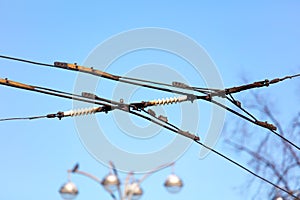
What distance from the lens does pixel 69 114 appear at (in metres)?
7.61

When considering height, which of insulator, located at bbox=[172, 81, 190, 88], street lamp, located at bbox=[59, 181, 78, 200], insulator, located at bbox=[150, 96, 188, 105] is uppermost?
insulator, located at bbox=[172, 81, 190, 88]

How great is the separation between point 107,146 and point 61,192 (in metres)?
1.01

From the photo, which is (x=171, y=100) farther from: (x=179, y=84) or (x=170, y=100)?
(x=179, y=84)

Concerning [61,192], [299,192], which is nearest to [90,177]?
[61,192]

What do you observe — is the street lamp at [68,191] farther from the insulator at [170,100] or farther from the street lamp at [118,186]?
the insulator at [170,100]

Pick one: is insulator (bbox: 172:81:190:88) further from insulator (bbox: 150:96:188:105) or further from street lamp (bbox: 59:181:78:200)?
street lamp (bbox: 59:181:78:200)

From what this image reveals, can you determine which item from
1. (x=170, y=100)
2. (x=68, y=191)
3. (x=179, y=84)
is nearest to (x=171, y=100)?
(x=170, y=100)

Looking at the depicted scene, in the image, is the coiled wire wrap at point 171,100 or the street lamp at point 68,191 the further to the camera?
the coiled wire wrap at point 171,100

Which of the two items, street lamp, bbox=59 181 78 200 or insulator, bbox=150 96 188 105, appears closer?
street lamp, bbox=59 181 78 200

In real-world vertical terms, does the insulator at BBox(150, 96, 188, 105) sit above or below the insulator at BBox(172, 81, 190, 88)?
below

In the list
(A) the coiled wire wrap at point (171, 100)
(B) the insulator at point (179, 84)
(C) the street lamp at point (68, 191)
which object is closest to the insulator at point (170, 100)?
(A) the coiled wire wrap at point (171, 100)

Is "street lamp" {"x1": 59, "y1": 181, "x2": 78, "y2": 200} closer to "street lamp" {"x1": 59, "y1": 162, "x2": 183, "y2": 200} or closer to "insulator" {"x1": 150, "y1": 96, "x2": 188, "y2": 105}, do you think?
Result: "street lamp" {"x1": 59, "y1": 162, "x2": 183, "y2": 200}

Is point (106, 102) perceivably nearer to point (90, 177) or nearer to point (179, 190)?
point (90, 177)

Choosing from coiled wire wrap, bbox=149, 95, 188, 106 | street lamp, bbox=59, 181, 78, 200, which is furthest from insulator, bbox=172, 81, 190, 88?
street lamp, bbox=59, 181, 78, 200
